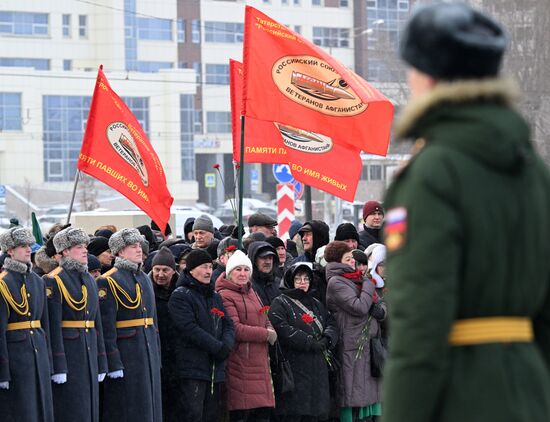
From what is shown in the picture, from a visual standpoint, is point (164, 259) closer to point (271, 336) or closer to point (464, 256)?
point (271, 336)

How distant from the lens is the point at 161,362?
1106 cm

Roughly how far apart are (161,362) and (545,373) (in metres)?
7.61

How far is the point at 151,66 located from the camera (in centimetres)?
8562

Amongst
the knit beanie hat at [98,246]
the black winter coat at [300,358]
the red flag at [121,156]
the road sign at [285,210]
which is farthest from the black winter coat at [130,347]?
the road sign at [285,210]

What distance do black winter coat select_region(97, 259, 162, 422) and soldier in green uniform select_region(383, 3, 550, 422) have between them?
22.6ft

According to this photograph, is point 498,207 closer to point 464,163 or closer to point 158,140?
point 464,163

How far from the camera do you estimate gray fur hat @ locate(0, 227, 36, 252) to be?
9.42m

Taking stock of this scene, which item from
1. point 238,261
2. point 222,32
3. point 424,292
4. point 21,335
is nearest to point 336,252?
point 238,261

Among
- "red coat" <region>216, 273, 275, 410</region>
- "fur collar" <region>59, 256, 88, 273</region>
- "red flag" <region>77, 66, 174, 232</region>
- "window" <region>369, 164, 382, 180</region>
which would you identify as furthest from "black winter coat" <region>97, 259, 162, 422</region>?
"window" <region>369, 164, 382, 180</region>

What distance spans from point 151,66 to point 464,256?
272 feet

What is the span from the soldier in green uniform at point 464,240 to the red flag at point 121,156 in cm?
951

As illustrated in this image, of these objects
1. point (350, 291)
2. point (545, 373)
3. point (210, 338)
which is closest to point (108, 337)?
point (210, 338)

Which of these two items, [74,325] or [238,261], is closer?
[74,325]

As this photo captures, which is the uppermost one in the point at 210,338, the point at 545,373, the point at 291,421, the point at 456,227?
the point at 456,227
